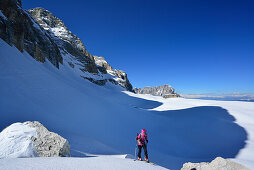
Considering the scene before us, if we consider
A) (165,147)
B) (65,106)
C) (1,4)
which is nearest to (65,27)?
(1,4)

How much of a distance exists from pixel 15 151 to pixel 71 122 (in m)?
4.58

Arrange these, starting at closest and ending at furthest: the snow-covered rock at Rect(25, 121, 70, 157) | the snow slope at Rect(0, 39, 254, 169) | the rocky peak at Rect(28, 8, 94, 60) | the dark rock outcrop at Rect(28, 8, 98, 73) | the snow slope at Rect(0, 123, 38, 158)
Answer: the snow slope at Rect(0, 123, 38, 158)
the snow-covered rock at Rect(25, 121, 70, 157)
the snow slope at Rect(0, 39, 254, 169)
the dark rock outcrop at Rect(28, 8, 98, 73)
the rocky peak at Rect(28, 8, 94, 60)

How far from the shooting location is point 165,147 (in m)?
9.21

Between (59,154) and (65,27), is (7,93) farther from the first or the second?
(65,27)

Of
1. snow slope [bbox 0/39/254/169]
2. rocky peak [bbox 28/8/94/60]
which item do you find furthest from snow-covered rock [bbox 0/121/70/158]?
rocky peak [bbox 28/8/94/60]

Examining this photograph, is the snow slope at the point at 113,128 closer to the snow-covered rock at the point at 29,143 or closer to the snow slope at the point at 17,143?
the snow-covered rock at the point at 29,143

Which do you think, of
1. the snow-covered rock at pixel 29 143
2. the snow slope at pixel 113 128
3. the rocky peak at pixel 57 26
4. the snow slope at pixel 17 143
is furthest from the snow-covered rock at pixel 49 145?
the rocky peak at pixel 57 26

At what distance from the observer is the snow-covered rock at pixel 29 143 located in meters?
3.41

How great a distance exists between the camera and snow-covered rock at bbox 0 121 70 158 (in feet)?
11.2

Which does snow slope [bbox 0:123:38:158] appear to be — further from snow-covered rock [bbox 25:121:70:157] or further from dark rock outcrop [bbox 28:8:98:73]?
dark rock outcrop [bbox 28:8:98:73]

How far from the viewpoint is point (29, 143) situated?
3.69 metres

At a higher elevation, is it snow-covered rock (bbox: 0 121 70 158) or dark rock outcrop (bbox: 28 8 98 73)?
dark rock outcrop (bbox: 28 8 98 73)

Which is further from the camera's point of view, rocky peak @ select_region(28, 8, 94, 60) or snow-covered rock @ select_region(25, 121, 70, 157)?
rocky peak @ select_region(28, 8, 94, 60)

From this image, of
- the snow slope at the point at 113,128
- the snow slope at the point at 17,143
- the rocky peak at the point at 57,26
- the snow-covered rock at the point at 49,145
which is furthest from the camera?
the rocky peak at the point at 57,26
